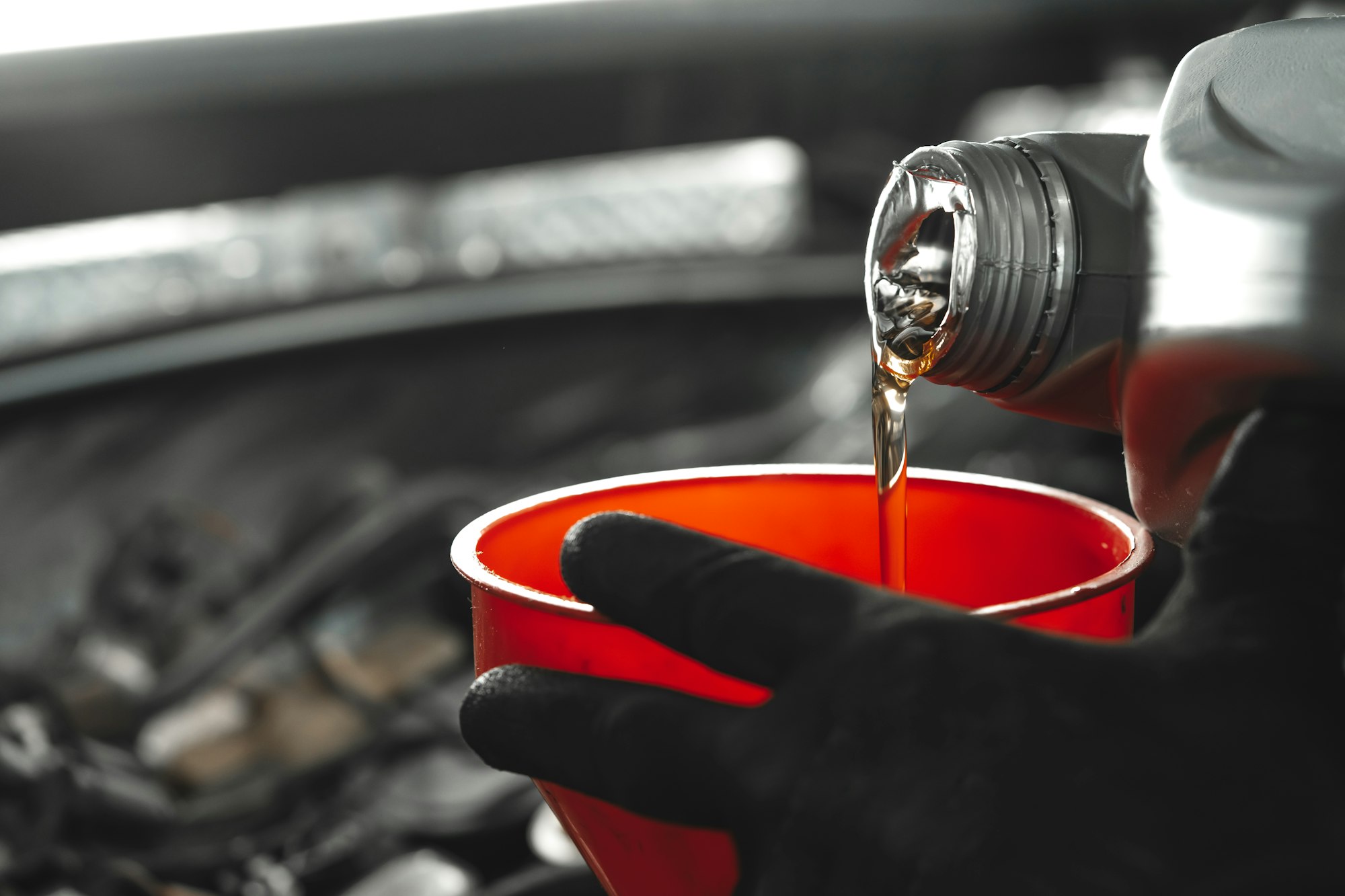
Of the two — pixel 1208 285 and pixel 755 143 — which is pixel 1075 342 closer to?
pixel 1208 285

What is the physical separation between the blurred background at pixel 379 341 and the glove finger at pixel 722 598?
0.19m

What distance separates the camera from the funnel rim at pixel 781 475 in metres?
0.21

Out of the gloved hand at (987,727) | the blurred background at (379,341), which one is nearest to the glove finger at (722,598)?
the gloved hand at (987,727)

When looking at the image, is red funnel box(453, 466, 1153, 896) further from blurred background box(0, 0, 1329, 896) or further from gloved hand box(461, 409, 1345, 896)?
blurred background box(0, 0, 1329, 896)

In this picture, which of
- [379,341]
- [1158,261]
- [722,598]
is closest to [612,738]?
[722,598]

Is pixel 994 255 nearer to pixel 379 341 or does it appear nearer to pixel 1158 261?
pixel 1158 261

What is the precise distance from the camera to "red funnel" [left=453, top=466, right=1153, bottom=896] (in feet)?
0.71

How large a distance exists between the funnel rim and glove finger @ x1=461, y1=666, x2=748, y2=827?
0.04 feet

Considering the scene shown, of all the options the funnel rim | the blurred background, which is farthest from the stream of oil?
the blurred background

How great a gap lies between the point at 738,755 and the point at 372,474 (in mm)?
616

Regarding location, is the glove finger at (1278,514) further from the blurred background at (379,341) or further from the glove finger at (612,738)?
the blurred background at (379,341)

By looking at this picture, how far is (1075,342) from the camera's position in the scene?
0.27 m

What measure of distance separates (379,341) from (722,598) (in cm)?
63

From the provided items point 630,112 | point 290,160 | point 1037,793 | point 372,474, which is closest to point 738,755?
point 1037,793
